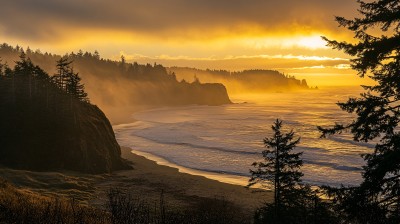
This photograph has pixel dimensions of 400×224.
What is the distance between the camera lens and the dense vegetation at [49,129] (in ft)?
162

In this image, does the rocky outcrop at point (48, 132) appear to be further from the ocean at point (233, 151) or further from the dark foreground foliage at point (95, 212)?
the dark foreground foliage at point (95, 212)

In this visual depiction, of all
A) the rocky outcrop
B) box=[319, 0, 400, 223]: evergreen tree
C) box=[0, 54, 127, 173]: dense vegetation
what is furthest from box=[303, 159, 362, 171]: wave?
box=[319, 0, 400, 223]: evergreen tree

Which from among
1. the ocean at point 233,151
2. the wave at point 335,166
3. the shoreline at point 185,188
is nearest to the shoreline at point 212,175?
the ocean at point 233,151

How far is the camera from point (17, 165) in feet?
155

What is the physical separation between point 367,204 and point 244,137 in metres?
77.7

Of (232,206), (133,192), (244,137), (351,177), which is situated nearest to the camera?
(232,206)

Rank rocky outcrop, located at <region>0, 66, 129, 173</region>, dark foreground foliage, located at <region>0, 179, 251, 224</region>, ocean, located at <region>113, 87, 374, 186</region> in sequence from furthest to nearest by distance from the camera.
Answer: ocean, located at <region>113, 87, 374, 186</region> < rocky outcrop, located at <region>0, 66, 129, 173</region> < dark foreground foliage, located at <region>0, 179, 251, 224</region>

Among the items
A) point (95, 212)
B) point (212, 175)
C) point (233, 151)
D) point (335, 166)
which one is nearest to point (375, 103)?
point (95, 212)

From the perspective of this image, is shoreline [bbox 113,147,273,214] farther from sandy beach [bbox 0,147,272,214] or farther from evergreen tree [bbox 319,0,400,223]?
evergreen tree [bbox 319,0,400,223]

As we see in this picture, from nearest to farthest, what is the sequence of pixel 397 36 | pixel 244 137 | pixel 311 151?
pixel 397 36 → pixel 311 151 → pixel 244 137

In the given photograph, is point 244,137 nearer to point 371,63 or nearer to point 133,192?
point 133,192

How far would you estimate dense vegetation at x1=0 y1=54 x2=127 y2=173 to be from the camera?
49.4 metres

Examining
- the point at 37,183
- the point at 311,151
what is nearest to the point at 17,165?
the point at 37,183

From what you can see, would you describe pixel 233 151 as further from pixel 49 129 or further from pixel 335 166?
pixel 49 129
